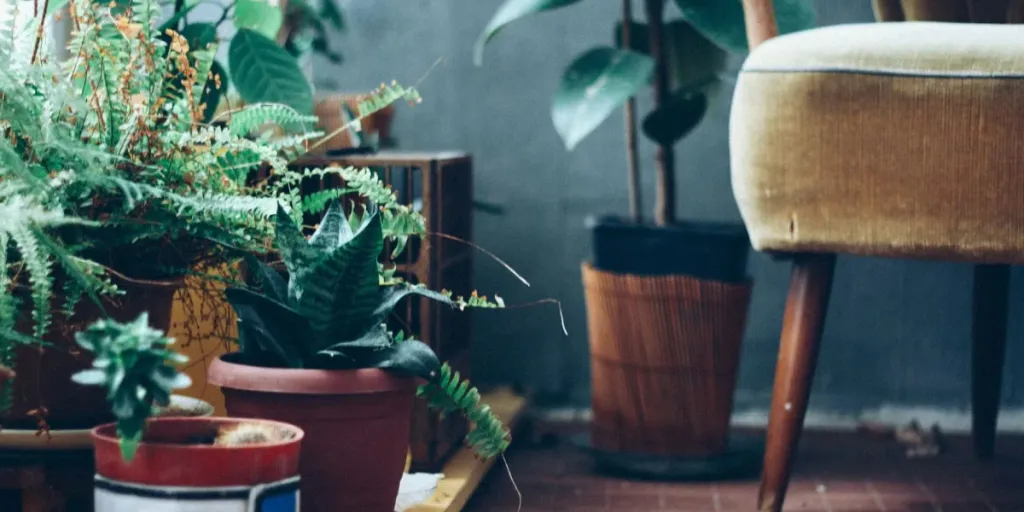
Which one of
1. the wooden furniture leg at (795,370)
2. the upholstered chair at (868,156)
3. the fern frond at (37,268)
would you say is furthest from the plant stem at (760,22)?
the fern frond at (37,268)

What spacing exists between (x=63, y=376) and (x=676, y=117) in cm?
100

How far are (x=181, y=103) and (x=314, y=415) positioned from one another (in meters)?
0.32

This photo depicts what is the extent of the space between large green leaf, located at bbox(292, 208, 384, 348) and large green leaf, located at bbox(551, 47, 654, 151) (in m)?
0.58

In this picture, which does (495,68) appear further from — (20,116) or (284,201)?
(20,116)

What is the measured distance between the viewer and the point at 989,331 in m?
1.73

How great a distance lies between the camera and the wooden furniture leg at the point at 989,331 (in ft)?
5.66

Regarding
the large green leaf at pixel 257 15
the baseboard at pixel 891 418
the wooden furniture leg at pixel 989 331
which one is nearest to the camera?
the large green leaf at pixel 257 15

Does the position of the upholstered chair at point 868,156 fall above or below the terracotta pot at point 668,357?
above

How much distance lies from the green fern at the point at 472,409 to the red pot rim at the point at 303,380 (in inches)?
1.9

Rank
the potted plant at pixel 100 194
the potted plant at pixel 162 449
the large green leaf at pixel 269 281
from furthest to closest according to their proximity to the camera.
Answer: the large green leaf at pixel 269 281 < the potted plant at pixel 100 194 < the potted plant at pixel 162 449

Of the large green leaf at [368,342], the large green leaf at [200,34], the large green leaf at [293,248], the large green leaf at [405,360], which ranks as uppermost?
the large green leaf at [200,34]

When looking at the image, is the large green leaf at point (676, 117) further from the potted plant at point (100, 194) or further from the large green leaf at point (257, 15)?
the potted plant at point (100, 194)

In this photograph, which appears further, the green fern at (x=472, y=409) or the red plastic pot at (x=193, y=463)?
the green fern at (x=472, y=409)

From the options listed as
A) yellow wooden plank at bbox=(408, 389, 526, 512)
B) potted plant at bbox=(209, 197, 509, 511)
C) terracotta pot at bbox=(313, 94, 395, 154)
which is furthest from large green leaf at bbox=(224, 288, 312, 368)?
terracotta pot at bbox=(313, 94, 395, 154)
